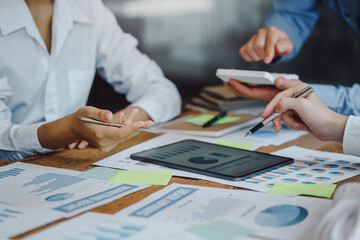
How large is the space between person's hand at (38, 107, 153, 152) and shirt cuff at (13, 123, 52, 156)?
0.05 feet

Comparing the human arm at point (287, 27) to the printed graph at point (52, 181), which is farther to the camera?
the human arm at point (287, 27)

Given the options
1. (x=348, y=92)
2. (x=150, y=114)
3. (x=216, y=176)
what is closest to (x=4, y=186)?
(x=216, y=176)

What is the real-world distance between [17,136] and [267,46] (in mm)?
879

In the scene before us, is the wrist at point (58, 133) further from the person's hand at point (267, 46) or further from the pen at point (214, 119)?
the person's hand at point (267, 46)

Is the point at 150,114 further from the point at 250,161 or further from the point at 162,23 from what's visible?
the point at 162,23

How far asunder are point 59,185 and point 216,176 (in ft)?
1.11

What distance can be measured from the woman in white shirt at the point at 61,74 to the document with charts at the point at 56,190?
0.15 metres

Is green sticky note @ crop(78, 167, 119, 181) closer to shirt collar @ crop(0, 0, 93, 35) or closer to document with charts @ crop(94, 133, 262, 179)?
document with charts @ crop(94, 133, 262, 179)

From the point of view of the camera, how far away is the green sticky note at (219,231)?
67 centimetres

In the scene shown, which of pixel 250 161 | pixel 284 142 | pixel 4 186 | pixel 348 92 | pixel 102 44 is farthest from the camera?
pixel 102 44

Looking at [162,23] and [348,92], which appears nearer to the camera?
[348,92]

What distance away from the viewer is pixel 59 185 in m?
0.92

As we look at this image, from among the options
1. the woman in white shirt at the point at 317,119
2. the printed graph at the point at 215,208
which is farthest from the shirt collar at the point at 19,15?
the printed graph at the point at 215,208

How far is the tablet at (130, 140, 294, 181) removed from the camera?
3.19 ft
